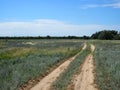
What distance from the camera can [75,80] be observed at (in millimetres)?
17219

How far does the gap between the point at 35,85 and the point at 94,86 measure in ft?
9.81

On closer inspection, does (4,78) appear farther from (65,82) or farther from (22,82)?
(65,82)

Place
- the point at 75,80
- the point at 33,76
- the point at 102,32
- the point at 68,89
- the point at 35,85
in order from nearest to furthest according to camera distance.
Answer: the point at 68,89
the point at 35,85
the point at 75,80
the point at 33,76
the point at 102,32

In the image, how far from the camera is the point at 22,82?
16.5 m

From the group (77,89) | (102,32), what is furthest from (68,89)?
(102,32)

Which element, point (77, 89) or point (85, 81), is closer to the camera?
point (77, 89)

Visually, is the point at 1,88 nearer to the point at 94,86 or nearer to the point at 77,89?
the point at 77,89

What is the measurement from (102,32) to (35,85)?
16798 centimetres

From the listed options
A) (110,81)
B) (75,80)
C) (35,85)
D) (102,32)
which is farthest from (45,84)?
(102,32)

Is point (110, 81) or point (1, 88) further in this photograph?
point (110, 81)

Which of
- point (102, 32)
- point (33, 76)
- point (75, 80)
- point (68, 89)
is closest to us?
point (68, 89)

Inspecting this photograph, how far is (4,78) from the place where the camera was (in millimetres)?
17703

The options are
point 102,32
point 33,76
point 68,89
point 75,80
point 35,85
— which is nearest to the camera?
point 68,89

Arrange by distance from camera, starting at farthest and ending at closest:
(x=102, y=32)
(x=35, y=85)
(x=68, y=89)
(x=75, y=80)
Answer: (x=102, y=32)
(x=75, y=80)
(x=35, y=85)
(x=68, y=89)
